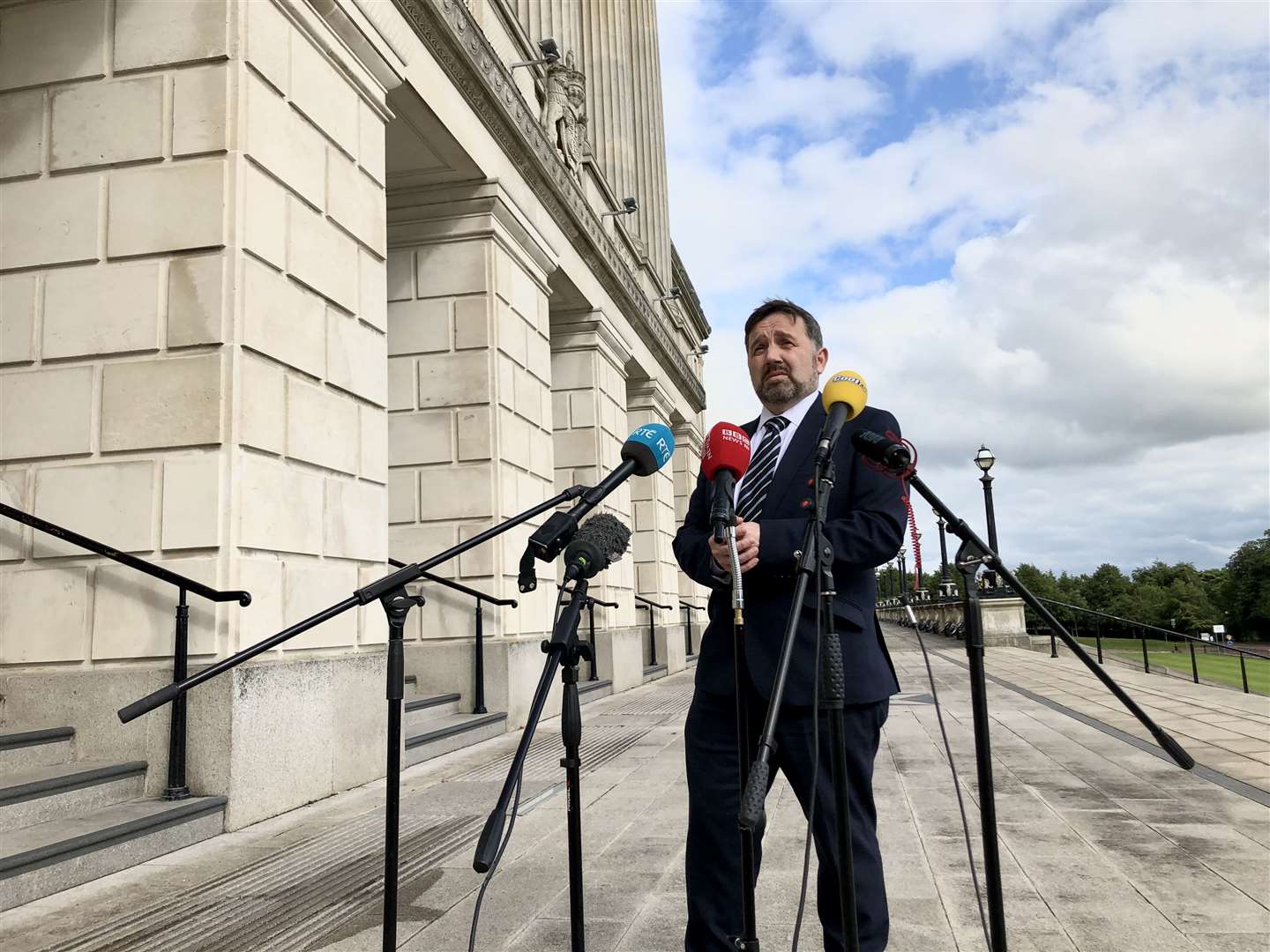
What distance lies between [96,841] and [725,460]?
3.83 m

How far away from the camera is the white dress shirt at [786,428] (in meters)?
2.94

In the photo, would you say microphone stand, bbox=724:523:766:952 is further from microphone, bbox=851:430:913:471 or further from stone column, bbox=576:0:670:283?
stone column, bbox=576:0:670:283

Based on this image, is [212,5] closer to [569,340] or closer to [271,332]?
[271,332]

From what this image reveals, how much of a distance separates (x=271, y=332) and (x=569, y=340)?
31.0ft

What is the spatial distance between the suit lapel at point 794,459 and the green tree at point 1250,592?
371 feet

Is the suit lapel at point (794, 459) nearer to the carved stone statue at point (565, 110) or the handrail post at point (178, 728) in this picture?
the handrail post at point (178, 728)

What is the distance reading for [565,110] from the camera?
13.9 metres

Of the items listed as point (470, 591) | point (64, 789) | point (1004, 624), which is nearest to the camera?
point (64, 789)

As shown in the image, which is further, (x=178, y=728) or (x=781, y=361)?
(x=178, y=728)

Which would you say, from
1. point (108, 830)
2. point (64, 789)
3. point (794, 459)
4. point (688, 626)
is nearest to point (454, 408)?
point (64, 789)

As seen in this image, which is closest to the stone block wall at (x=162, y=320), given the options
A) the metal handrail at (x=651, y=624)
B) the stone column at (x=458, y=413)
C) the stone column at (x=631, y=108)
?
the stone column at (x=458, y=413)

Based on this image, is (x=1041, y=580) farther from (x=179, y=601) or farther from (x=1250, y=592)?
(x=179, y=601)

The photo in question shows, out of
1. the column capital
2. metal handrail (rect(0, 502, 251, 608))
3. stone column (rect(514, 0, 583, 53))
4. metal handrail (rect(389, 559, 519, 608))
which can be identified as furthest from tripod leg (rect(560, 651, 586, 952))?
the column capital

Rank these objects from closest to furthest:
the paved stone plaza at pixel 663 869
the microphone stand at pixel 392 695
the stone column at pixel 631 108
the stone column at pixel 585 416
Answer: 1. the microphone stand at pixel 392 695
2. the paved stone plaza at pixel 663 869
3. the stone column at pixel 585 416
4. the stone column at pixel 631 108
